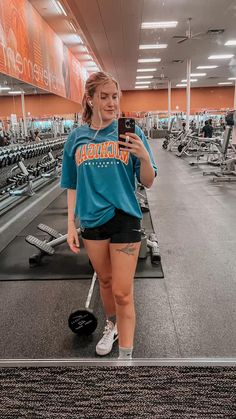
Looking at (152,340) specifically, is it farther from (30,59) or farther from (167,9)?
(167,9)

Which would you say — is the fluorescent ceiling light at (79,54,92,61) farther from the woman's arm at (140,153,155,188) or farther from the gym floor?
the woman's arm at (140,153,155,188)

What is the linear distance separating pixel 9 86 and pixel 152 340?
529 centimetres

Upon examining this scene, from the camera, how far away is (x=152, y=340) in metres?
1.92

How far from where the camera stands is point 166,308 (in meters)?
2.29

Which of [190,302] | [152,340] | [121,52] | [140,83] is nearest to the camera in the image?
[152,340]

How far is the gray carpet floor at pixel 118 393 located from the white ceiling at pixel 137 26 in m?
6.65

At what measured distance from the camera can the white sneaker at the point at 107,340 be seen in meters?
1.79

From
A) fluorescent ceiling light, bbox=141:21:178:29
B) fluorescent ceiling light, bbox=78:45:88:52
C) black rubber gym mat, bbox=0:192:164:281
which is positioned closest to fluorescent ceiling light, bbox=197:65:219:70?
fluorescent ceiling light, bbox=78:45:88:52

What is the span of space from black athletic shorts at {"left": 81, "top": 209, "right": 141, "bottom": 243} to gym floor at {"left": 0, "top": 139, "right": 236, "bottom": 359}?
72cm

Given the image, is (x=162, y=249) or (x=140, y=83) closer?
(x=162, y=249)

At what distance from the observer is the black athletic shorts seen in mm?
1424

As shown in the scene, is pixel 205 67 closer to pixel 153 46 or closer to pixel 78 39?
pixel 153 46

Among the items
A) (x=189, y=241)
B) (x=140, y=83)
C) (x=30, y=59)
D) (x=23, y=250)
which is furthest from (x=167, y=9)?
(x=140, y=83)

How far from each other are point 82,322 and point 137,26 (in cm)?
818
